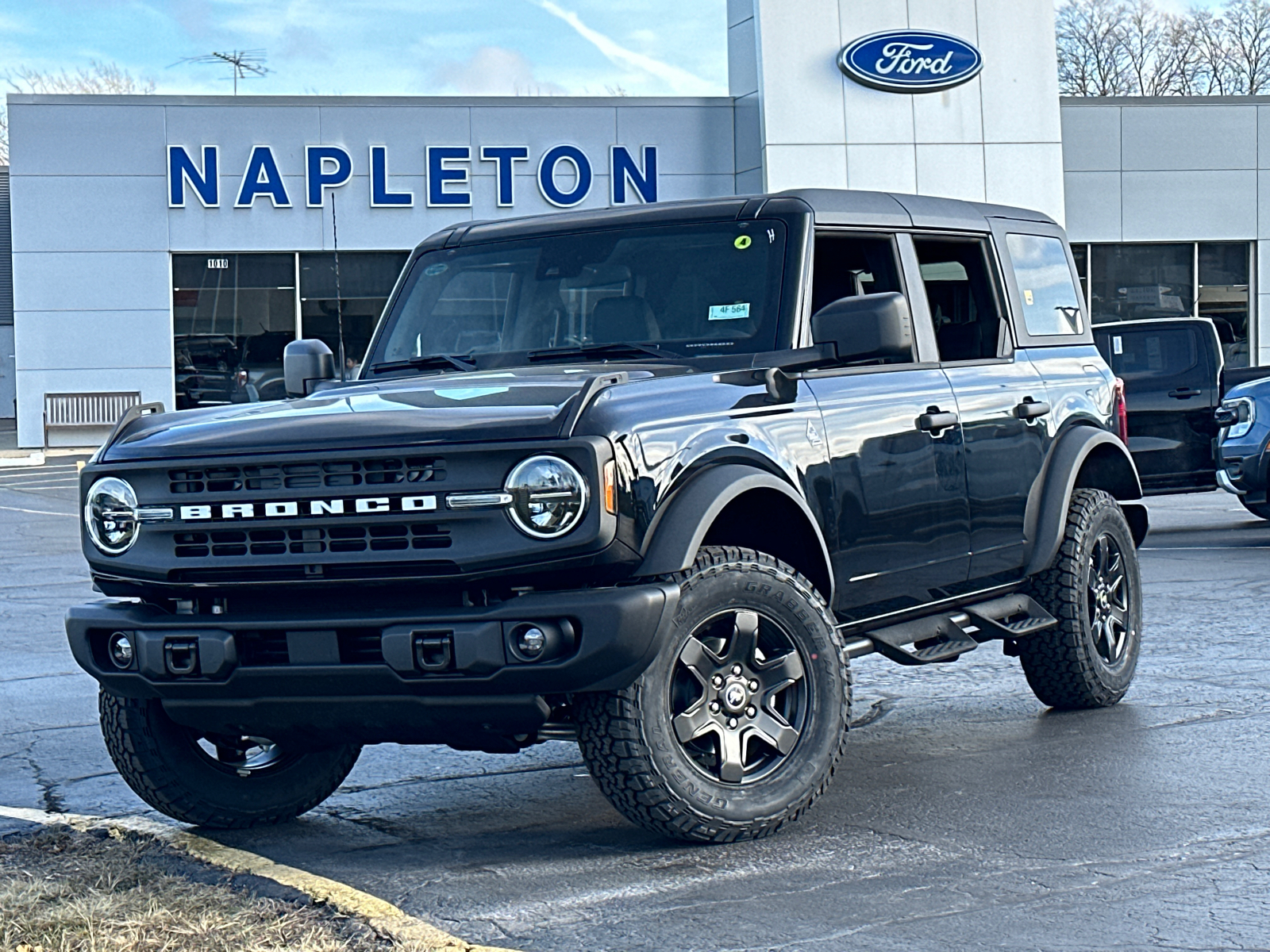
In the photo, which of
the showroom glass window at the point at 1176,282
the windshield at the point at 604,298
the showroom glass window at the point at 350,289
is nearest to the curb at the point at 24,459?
the showroom glass window at the point at 350,289

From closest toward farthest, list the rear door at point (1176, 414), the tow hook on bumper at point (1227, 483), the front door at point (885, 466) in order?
the front door at point (885, 466)
the tow hook on bumper at point (1227, 483)
the rear door at point (1176, 414)

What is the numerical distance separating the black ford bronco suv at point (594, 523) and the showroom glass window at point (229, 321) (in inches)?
942

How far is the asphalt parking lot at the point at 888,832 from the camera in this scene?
168 inches

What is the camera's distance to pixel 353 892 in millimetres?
4586

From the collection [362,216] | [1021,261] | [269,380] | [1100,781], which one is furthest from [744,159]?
[1100,781]

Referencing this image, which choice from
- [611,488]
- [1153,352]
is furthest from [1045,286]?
[1153,352]

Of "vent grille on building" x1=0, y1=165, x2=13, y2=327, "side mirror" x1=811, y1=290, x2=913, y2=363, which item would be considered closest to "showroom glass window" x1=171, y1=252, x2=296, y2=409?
"vent grille on building" x1=0, y1=165, x2=13, y2=327

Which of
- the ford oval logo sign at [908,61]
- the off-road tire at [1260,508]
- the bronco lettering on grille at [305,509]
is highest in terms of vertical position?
the ford oval logo sign at [908,61]

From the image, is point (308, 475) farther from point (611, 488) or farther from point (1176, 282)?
point (1176, 282)

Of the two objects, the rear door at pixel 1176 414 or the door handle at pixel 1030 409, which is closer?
the door handle at pixel 1030 409

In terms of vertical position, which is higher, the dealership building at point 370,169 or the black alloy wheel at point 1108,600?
the dealership building at point 370,169

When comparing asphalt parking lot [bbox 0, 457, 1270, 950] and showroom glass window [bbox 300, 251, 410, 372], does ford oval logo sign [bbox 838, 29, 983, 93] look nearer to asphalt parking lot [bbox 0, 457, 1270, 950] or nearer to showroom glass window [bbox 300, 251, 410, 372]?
showroom glass window [bbox 300, 251, 410, 372]

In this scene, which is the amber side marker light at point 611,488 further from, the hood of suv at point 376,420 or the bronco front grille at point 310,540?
the bronco front grille at point 310,540

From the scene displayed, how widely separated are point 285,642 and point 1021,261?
12.6ft
